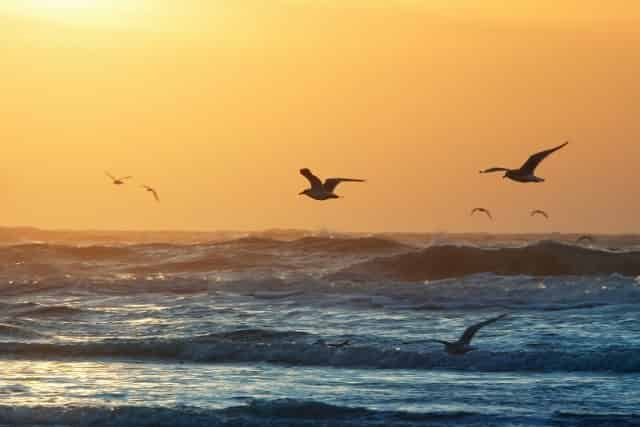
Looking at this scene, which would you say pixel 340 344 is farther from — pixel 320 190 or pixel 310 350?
pixel 320 190

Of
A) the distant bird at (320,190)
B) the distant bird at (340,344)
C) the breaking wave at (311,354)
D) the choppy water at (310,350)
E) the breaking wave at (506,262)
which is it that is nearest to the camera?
the choppy water at (310,350)

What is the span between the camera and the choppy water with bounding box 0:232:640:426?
2045cm

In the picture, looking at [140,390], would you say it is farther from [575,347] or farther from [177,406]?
[575,347]

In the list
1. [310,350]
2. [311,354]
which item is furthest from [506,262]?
[311,354]

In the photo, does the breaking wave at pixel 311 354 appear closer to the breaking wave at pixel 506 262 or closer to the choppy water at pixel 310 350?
the choppy water at pixel 310 350

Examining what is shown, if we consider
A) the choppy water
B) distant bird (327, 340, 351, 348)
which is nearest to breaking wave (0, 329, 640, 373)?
the choppy water

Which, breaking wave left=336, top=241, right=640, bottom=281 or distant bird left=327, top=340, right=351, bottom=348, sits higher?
breaking wave left=336, top=241, right=640, bottom=281

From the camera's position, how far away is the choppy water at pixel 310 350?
2045 centimetres

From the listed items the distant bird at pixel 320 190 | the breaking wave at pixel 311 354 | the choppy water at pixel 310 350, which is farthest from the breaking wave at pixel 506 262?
the distant bird at pixel 320 190

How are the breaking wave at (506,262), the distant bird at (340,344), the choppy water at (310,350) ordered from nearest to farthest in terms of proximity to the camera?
1. the choppy water at (310,350)
2. the distant bird at (340,344)
3. the breaking wave at (506,262)

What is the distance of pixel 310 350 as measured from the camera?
2670 cm

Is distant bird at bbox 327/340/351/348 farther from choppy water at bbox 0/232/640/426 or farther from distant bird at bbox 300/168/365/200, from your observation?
distant bird at bbox 300/168/365/200

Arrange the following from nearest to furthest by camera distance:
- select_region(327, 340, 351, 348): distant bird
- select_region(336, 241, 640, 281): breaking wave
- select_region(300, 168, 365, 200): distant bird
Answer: select_region(300, 168, 365, 200): distant bird < select_region(327, 340, 351, 348): distant bird < select_region(336, 241, 640, 281): breaking wave

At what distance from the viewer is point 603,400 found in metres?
21.0
